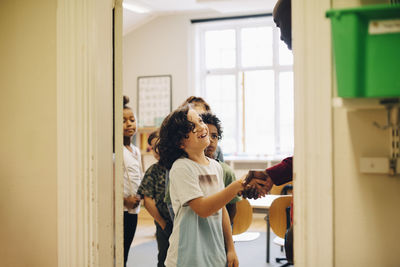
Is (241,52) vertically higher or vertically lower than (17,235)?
higher

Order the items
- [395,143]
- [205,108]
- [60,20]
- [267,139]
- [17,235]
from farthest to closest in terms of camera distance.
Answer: [267,139] → [205,108] → [17,235] → [60,20] → [395,143]

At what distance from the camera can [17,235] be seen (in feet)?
5.24

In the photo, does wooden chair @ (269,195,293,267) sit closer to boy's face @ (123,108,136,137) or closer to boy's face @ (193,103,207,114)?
boy's face @ (193,103,207,114)

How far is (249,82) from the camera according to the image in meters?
5.98

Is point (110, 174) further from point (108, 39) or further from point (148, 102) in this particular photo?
point (148, 102)

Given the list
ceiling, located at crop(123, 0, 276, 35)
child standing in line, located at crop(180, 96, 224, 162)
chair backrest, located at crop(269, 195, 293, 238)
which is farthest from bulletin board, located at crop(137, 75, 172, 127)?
child standing in line, located at crop(180, 96, 224, 162)

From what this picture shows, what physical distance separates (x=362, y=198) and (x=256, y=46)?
17.0 feet

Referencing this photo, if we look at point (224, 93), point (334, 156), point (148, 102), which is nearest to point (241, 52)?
point (224, 93)

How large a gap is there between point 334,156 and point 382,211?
20 cm

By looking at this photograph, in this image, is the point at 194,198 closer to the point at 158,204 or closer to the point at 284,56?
the point at 158,204

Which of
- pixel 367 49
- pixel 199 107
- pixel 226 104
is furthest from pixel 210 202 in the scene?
pixel 226 104

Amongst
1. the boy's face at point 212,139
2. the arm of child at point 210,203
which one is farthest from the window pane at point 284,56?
the arm of child at point 210,203

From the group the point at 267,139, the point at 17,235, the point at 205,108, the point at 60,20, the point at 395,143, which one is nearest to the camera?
the point at 395,143

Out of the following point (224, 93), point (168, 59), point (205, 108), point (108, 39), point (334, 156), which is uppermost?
point (168, 59)
